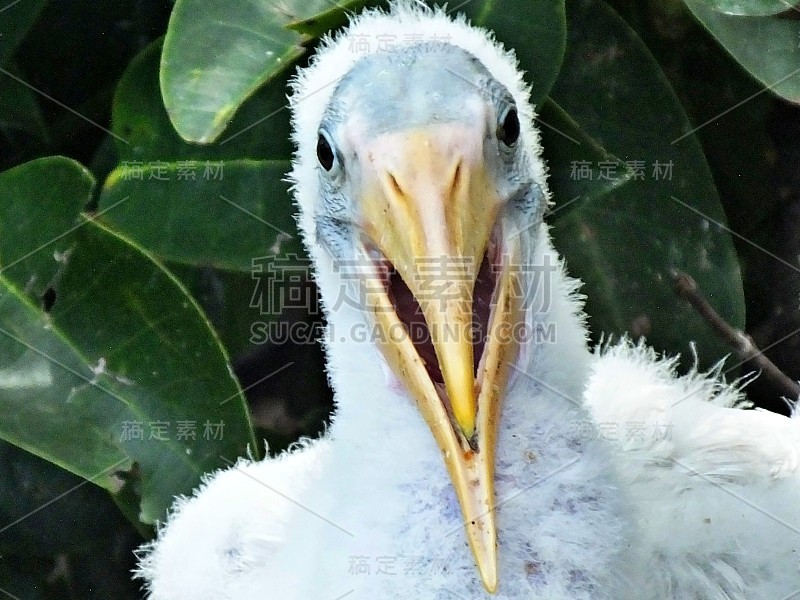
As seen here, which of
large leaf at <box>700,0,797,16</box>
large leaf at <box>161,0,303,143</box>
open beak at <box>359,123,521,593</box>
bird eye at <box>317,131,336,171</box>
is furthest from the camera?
large leaf at <box>700,0,797,16</box>

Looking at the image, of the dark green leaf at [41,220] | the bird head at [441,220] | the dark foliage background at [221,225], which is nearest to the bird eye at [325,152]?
the bird head at [441,220]

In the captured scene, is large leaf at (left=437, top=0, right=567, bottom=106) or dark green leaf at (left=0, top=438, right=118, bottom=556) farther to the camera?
dark green leaf at (left=0, top=438, right=118, bottom=556)

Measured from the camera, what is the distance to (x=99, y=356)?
1.06 metres

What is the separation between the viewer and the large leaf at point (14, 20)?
1.15 metres

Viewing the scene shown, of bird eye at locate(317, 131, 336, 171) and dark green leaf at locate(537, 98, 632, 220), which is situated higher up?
bird eye at locate(317, 131, 336, 171)

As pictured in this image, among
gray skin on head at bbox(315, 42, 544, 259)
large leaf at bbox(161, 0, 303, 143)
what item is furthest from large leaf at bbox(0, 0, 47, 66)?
gray skin on head at bbox(315, 42, 544, 259)

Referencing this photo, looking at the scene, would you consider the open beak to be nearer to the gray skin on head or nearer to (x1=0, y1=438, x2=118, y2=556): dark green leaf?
the gray skin on head

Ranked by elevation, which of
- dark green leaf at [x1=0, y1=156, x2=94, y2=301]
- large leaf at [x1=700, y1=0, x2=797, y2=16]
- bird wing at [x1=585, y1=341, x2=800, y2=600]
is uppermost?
large leaf at [x1=700, y1=0, x2=797, y2=16]

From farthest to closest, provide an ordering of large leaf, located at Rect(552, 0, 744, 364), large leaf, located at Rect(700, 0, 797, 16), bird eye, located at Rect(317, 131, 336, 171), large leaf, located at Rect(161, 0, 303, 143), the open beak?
large leaf, located at Rect(552, 0, 744, 364), large leaf, located at Rect(700, 0, 797, 16), large leaf, located at Rect(161, 0, 303, 143), bird eye, located at Rect(317, 131, 336, 171), the open beak

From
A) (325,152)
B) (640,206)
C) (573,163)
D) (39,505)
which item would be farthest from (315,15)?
(39,505)

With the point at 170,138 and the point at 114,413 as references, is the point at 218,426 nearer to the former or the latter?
the point at 114,413

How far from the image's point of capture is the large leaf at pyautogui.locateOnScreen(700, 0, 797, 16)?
996mm

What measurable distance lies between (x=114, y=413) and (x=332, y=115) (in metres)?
0.51

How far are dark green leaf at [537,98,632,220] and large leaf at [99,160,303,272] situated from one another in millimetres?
331
